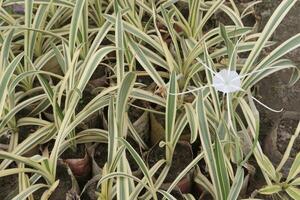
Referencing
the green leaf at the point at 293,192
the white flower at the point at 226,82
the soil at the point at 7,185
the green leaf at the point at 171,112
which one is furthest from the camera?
the soil at the point at 7,185

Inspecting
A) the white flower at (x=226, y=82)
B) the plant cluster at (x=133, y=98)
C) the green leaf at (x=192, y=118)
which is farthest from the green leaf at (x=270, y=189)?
the white flower at (x=226, y=82)

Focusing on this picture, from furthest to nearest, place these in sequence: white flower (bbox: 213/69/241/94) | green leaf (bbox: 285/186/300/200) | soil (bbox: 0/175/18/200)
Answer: soil (bbox: 0/175/18/200) → green leaf (bbox: 285/186/300/200) → white flower (bbox: 213/69/241/94)

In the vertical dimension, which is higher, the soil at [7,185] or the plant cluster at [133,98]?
the plant cluster at [133,98]

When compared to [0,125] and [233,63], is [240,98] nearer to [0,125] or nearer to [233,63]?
[233,63]

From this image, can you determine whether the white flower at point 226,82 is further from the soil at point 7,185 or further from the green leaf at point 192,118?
the soil at point 7,185

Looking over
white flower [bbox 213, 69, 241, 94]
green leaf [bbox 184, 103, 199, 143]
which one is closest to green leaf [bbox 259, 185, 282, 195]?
green leaf [bbox 184, 103, 199, 143]

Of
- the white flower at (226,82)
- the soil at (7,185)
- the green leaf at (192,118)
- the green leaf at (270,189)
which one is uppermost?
the white flower at (226,82)

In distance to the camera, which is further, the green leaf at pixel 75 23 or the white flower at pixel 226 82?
the green leaf at pixel 75 23

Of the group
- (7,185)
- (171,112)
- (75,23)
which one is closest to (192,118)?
(171,112)

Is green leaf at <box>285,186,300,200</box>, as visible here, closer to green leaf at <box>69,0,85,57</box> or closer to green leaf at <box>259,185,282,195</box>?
green leaf at <box>259,185,282,195</box>

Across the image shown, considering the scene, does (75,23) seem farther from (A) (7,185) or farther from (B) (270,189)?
(B) (270,189)

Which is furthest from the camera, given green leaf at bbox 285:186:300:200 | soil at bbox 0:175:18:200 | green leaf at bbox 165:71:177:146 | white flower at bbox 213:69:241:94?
soil at bbox 0:175:18:200
